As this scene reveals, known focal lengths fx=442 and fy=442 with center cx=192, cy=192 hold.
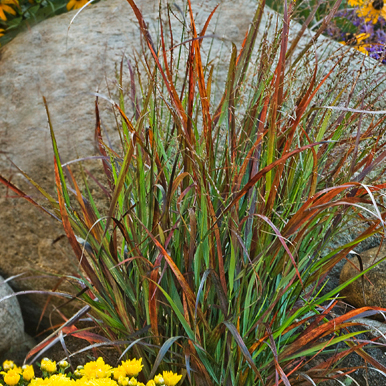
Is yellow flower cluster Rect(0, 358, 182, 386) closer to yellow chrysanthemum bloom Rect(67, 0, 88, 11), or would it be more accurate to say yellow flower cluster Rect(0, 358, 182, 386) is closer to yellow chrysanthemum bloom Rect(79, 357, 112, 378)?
yellow chrysanthemum bloom Rect(79, 357, 112, 378)

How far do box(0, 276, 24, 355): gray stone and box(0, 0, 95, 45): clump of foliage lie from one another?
149cm

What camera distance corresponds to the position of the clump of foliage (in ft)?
8.35

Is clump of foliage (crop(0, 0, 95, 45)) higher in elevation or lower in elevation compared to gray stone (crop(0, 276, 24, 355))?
higher

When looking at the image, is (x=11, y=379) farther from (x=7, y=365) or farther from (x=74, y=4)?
(x=74, y=4)

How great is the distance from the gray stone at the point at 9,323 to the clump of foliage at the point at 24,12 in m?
1.49

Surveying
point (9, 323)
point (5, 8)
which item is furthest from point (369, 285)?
point (5, 8)

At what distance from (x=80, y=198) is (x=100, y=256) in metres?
0.16

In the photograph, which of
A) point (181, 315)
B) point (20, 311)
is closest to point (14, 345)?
point (20, 311)

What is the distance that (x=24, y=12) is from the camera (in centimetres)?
272

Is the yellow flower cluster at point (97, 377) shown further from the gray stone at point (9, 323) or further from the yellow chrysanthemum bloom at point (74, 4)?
the yellow chrysanthemum bloom at point (74, 4)

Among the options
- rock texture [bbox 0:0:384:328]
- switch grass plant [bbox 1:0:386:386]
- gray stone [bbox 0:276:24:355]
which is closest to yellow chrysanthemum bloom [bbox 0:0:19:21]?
rock texture [bbox 0:0:384:328]

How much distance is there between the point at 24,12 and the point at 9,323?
6.16ft

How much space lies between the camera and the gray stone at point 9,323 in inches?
73.2

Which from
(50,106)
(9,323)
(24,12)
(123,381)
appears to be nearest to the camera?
(123,381)
